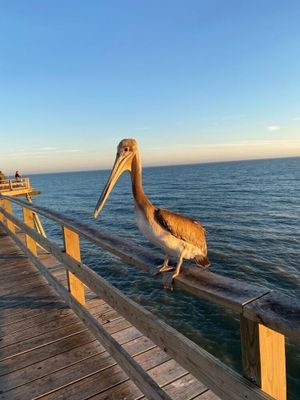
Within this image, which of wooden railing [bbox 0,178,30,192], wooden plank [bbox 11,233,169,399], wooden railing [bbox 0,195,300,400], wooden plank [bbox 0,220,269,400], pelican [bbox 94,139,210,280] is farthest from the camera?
wooden railing [bbox 0,178,30,192]

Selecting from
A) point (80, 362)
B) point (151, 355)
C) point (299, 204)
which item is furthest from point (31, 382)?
point (299, 204)

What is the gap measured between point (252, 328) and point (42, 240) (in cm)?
399

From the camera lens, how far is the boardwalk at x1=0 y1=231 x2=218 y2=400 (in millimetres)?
2980

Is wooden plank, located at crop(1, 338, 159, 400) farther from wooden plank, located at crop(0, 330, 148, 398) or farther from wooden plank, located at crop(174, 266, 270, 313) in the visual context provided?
wooden plank, located at crop(174, 266, 270, 313)

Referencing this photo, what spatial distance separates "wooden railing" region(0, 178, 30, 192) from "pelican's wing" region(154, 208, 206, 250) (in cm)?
2451

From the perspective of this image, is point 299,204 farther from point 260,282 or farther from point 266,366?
point 266,366

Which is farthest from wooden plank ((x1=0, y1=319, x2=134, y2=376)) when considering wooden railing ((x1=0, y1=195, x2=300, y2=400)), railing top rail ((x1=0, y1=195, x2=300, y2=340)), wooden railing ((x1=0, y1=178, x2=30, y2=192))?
wooden railing ((x1=0, y1=178, x2=30, y2=192))

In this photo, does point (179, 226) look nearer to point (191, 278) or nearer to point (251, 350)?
point (191, 278)

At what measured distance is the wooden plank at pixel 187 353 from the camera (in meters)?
1.59

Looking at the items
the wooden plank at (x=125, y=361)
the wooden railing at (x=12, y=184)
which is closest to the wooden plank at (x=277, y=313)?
the wooden plank at (x=125, y=361)

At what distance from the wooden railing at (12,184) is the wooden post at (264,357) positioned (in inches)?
1013

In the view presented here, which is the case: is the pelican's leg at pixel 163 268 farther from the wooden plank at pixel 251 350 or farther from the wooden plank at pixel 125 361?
the wooden plank at pixel 251 350

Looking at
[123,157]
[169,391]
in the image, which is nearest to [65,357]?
[169,391]

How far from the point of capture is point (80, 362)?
3.39m
